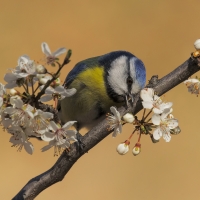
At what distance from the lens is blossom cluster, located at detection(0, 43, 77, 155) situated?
1113mm

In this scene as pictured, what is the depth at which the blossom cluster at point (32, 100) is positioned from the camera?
1113 mm

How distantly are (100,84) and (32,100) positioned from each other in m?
0.88

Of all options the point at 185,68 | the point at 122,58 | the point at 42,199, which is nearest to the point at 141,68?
the point at 122,58

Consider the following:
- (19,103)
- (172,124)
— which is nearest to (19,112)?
(19,103)

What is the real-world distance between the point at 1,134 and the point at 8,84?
2.69 meters

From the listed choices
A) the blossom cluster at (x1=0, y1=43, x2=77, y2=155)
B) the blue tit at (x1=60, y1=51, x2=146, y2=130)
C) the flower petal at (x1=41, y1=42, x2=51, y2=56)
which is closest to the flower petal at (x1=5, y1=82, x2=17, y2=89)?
the blossom cluster at (x1=0, y1=43, x2=77, y2=155)

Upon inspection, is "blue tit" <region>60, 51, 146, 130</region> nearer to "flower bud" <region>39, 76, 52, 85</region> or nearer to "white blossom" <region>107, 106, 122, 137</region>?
"white blossom" <region>107, 106, 122, 137</region>

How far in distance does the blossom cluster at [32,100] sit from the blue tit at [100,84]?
72 cm

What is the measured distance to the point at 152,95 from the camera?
48.1 inches

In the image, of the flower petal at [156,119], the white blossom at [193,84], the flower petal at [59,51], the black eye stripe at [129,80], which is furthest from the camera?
the black eye stripe at [129,80]

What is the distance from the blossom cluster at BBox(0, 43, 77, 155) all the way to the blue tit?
28.2 inches

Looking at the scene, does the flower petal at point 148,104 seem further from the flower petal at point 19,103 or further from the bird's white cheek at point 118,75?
the bird's white cheek at point 118,75

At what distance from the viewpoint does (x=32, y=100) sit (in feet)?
3.74

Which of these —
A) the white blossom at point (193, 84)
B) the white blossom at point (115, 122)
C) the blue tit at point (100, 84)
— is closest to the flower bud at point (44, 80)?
the white blossom at point (115, 122)
